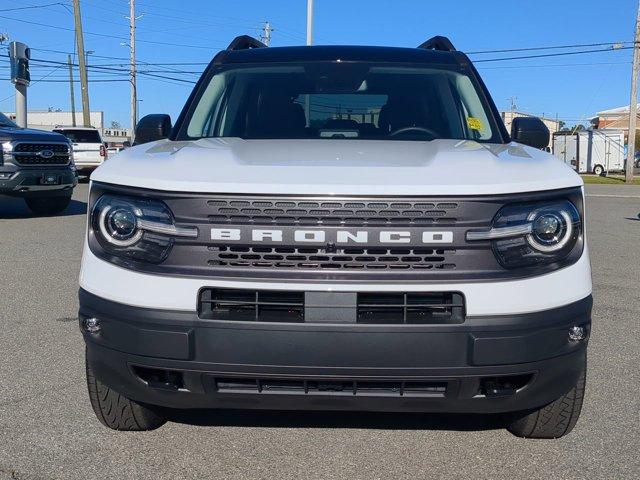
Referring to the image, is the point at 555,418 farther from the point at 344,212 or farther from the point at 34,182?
the point at 34,182

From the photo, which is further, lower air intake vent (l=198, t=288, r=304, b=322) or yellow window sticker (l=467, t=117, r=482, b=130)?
yellow window sticker (l=467, t=117, r=482, b=130)

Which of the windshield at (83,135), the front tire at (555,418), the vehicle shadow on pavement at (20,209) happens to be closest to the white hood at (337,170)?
the front tire at (555,418)

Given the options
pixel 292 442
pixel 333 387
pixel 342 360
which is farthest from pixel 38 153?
pixel 342 360

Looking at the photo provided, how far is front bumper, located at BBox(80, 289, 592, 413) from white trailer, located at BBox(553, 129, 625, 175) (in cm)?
4789

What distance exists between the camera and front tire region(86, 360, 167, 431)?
3199mm

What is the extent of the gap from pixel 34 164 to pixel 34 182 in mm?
300

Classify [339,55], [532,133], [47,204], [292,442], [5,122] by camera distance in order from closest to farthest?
[292,442] < [532,133] < [339,55] < [5,122] < [47,204]

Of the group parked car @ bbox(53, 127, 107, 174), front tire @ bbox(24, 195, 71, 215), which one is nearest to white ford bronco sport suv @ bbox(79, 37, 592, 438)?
front tire @ bbox(24, 195, 71, 215)

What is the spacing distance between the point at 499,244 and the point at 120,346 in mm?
1462

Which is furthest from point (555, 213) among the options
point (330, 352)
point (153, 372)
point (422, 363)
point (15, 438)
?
point (15, 438)

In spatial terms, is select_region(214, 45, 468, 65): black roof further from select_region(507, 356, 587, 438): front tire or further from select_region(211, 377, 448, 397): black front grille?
select_region(211, 377, 448, 397): black front grille

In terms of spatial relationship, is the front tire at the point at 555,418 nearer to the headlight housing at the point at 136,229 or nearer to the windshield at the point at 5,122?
the headlight housing at the point at 136,229

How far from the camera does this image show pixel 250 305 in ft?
8.69

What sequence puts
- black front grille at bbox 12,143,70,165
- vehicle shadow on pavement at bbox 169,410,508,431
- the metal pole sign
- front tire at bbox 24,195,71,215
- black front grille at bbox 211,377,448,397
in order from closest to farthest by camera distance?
black front grille at bbox 211,377,448,397 → vehicle shadow on pavement at bbox 169,410,508,431 → black front grille at bbox 12,143,70,165 → front tire at bbox 24,195,71,215 → the metal pole sign
